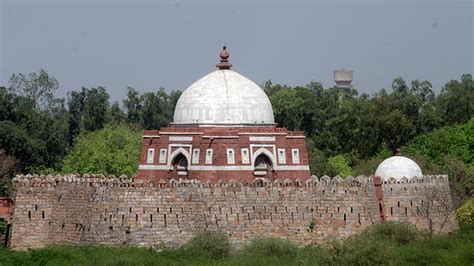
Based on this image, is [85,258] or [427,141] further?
[427,141]

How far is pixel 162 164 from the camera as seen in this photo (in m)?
47.9

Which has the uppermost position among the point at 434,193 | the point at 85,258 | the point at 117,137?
the point at 117,137

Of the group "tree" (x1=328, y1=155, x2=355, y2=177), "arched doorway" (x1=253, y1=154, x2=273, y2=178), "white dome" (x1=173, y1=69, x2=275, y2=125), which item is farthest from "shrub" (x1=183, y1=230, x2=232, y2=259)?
"tree" (x1=328, y1=155, x2=355, y2=177)

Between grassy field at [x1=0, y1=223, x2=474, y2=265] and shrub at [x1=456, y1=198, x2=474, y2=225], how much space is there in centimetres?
423

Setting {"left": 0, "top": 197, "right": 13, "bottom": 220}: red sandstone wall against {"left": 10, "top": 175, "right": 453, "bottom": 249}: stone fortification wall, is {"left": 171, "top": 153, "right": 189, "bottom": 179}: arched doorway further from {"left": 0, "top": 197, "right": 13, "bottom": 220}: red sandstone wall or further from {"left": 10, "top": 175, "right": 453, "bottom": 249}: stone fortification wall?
{"left": 0, "top": 197, "right": 13, "bottom": 220}: red sandstone wall

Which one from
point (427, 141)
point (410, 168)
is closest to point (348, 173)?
point (427, 141)

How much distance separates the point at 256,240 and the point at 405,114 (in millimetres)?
34445

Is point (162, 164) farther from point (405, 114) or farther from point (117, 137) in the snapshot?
point (405, 114)

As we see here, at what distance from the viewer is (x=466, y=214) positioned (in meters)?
47.8

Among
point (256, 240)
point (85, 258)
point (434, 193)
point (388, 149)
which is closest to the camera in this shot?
point (85, 258)

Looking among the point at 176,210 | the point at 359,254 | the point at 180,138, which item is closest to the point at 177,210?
the point at 176,210

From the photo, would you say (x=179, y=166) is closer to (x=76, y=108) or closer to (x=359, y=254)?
(x=359, y=254)

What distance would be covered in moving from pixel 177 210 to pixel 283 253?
3604 millimetres

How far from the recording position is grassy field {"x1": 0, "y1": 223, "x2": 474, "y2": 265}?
37.2 meters
